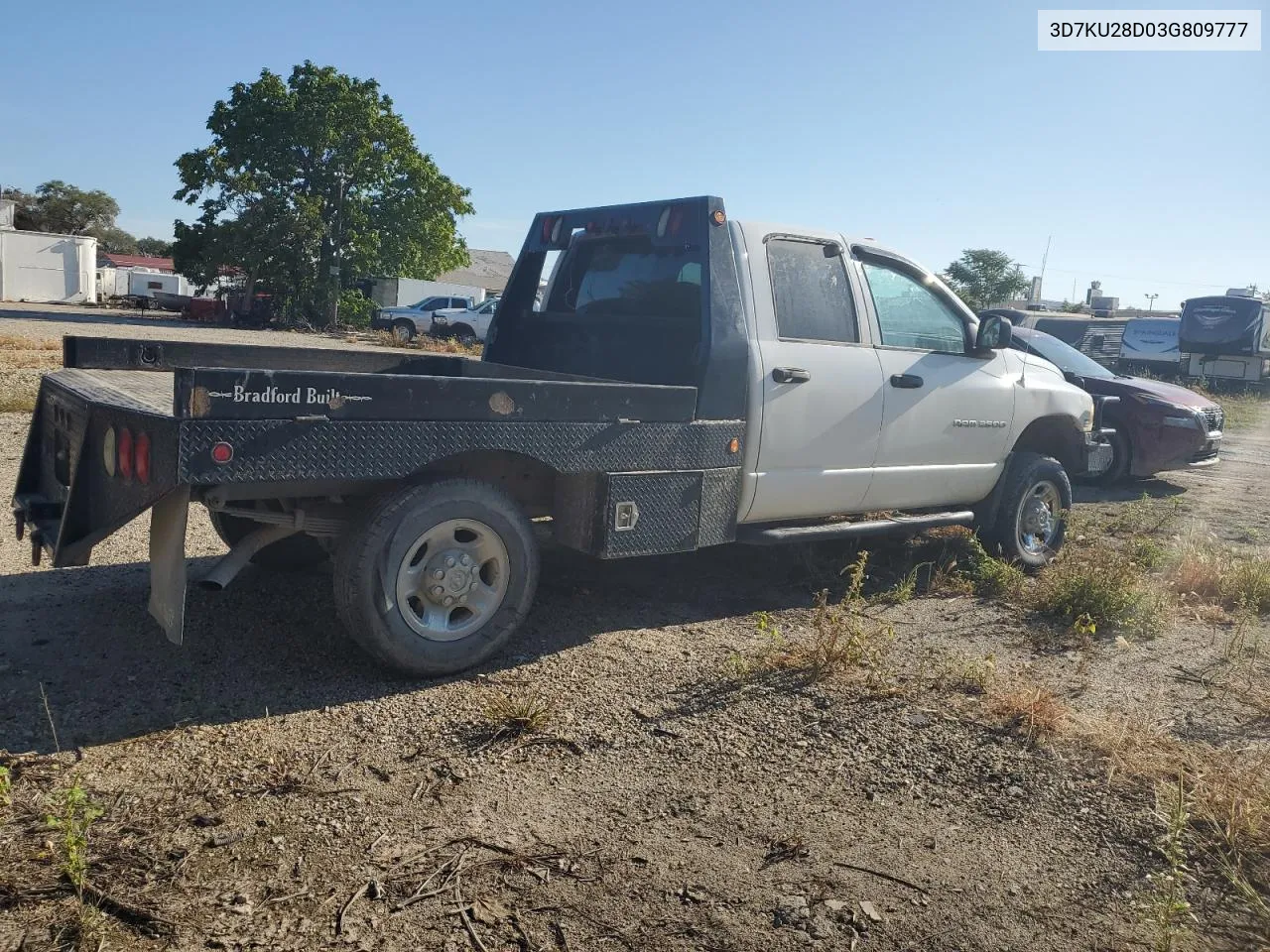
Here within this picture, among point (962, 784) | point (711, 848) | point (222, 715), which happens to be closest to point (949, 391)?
point (962, 784)

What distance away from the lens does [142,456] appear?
394 cm

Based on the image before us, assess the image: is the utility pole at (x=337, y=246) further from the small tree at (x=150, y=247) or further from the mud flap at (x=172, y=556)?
the small tree at (x=150, y=247)

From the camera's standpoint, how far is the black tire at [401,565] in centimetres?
432

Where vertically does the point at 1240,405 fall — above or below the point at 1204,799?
above

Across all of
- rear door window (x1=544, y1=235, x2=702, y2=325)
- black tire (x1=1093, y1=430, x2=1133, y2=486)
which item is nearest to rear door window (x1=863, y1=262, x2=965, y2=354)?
rear door window (x1=544, y1=235, x2=702, y2=325)

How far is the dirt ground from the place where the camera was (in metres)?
2.94

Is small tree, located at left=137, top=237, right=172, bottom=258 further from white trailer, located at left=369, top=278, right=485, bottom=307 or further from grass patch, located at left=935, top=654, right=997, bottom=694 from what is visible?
grass patch, located at left=935, top=654, right=997, bottom=694

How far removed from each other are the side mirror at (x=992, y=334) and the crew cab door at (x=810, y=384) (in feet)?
3.41

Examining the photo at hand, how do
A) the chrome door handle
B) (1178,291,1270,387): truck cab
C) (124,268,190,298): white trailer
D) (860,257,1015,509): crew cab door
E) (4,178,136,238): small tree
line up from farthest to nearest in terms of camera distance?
(4,178,136,238): small tree, (124,268,190,298): white trailer, (1178,291,1270,387): truck cab, (860,257,1015,509): crew cab door, the chrome door handle

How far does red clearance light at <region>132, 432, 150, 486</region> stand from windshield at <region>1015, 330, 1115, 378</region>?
32.5ft

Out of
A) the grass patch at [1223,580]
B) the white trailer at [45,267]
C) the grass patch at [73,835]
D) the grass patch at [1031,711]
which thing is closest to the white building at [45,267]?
the white trailer at [45,267]

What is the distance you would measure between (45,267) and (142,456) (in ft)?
181

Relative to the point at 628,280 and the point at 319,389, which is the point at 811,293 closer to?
the point at 628,280

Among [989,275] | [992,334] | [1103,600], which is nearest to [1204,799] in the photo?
[1103,600]
